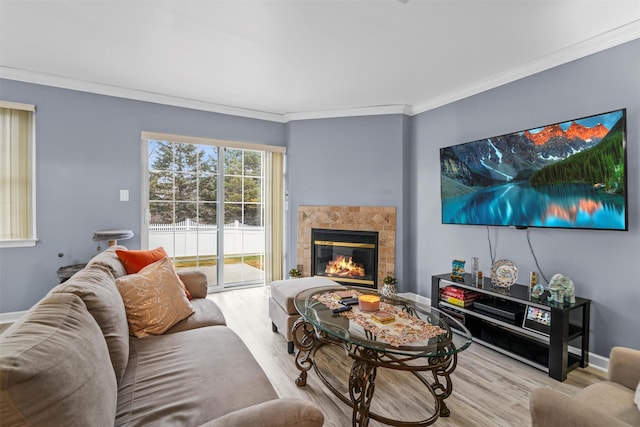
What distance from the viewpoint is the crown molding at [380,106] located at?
7.67 feet

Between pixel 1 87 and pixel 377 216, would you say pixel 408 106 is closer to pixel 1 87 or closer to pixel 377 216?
pixel 377 216

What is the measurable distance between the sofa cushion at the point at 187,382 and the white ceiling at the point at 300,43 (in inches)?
85.0

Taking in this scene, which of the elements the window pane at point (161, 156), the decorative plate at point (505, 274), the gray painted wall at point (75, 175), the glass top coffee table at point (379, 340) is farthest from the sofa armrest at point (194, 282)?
the decorative plate at point (505, 274)

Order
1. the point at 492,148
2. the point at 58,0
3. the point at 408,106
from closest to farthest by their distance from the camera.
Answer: the point at 58,0 < the point at 492,148 < the point at 408,106

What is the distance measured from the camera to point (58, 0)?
79.5 inches

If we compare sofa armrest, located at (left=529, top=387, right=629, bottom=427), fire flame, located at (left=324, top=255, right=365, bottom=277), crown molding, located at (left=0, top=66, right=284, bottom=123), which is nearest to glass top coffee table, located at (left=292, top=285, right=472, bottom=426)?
sofa armrest, located at (left=529, top=387, right=629, bottom=427)

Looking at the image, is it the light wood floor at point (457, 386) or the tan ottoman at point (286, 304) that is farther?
the tan ottoman at point (286, 304)

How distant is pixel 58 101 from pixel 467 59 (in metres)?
4.16

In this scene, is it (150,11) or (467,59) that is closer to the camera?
(150,11)

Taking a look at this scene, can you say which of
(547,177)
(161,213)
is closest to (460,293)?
(547,177)

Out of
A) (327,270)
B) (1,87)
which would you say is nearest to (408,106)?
(327,270)

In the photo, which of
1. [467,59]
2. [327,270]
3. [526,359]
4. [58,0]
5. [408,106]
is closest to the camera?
[58,0]

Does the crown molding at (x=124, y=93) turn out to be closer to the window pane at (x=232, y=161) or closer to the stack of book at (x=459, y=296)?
the window pane at (x=232, y=161)

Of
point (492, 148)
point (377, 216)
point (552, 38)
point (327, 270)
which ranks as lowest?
point (327, 270)
